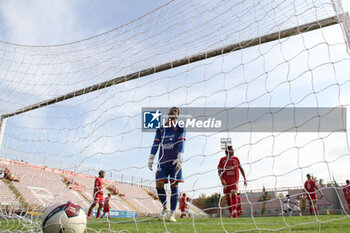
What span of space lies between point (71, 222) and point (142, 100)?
208 cm

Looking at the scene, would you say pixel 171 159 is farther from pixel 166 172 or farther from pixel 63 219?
pixel 63 219

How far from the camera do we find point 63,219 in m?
2.48

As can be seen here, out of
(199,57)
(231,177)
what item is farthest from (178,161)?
(231,177)

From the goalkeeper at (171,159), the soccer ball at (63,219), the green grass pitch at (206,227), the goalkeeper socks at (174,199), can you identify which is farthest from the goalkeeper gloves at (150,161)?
the soccer ball at (63,219)

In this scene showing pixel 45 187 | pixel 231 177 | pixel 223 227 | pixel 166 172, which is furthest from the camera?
pixel 45 187

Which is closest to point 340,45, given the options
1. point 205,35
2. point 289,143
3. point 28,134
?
point 289,143

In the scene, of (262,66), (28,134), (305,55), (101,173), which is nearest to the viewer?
(305,55)

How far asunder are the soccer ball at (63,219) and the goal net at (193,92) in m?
0.45

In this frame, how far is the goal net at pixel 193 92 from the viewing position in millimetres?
2518

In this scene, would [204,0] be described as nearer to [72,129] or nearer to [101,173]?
[72,129]

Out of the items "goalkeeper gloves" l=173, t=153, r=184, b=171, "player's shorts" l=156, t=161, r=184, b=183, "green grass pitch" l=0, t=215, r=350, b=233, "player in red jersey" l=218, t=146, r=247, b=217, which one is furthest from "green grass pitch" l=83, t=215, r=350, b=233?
"player in red jersey" l=218, t=146, r=247, b=217

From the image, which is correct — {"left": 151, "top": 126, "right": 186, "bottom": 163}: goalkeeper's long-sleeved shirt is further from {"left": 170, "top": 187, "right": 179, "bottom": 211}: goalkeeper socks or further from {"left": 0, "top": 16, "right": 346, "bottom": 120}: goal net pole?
{"left": 0, "top": 16, "right": 346, "bottom": 120}: goal net pole

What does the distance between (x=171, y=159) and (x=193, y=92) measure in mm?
1073

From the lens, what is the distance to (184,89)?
3.75m
